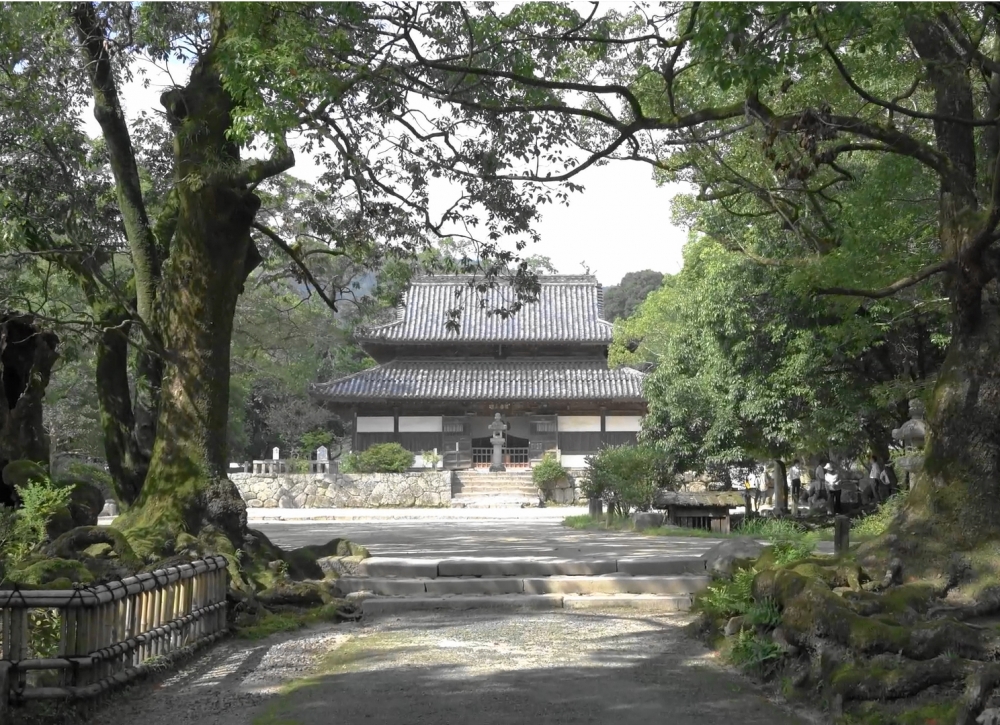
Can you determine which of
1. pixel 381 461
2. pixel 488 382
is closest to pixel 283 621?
pixel 381 461

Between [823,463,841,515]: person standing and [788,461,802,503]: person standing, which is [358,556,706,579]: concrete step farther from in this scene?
[788,461,802,503]: person standing

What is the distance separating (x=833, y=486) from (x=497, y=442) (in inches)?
747

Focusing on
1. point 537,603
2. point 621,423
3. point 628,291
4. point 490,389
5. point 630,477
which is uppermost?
point 628,291

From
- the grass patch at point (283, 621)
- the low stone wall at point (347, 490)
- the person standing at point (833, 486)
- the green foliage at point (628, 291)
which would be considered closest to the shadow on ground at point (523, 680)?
the grass patch at point (283, 621)

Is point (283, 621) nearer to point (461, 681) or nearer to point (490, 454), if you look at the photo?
point (461, 681)

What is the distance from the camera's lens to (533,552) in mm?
13789

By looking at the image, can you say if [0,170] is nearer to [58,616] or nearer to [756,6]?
[58,616]

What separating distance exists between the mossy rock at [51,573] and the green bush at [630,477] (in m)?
14.9

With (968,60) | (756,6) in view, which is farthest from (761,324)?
(756,6)

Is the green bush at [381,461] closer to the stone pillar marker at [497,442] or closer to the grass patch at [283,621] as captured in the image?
the stone pillar marker at [497,442]

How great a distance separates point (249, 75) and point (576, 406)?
3273 centimetres

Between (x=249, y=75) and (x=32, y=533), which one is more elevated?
(x=249, y=75)

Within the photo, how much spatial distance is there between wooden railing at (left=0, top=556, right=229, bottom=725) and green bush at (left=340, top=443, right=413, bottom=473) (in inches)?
1193

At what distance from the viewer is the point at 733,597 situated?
838 cm
